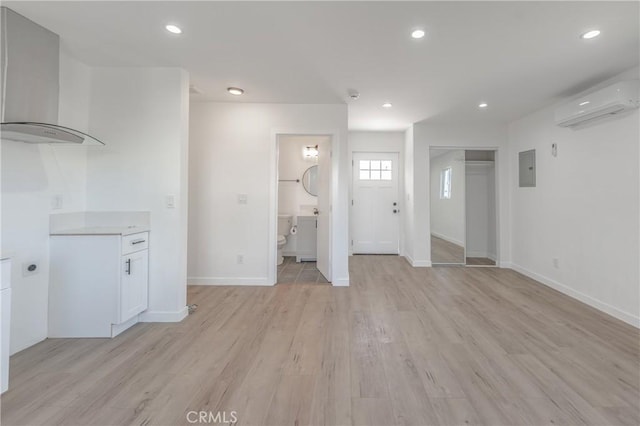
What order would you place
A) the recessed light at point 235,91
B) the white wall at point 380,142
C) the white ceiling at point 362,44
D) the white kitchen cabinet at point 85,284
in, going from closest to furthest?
the white ceiling at point 362,44, the white kitchen cabinet at point 85,284, the recessed light at point 235,91, the white wall at point 380,142

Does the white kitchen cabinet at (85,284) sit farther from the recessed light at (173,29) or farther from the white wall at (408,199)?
the white wall at (408,199)

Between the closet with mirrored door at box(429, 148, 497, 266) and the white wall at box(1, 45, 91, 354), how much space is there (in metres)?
4.78

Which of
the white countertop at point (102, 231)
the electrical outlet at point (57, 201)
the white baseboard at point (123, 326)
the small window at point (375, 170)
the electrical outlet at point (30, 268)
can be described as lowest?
the white baseboard at point (123, 326)

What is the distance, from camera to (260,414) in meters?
1.44

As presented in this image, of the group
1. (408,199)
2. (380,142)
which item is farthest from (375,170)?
(408,199)

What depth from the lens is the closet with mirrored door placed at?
15.7ft

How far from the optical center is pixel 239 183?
12.0ft

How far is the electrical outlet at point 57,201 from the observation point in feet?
7.61

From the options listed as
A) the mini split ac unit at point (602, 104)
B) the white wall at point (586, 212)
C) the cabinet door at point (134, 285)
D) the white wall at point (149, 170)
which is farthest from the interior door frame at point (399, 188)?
the cabinet door at point (134, 285)

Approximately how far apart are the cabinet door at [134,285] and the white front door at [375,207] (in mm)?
3905

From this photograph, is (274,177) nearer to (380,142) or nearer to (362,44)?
(362,44)

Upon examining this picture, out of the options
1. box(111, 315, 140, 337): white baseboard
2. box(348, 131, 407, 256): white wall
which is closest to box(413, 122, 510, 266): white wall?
box(348, 131, 407, 256): white wall

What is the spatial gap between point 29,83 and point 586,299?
18.0ft

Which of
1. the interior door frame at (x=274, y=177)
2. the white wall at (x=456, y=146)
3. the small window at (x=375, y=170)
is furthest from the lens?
the small window at (x=375, y=170)
